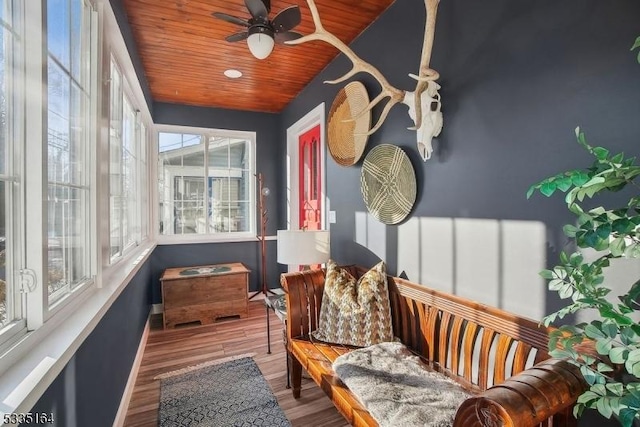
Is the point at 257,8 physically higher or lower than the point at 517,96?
higher

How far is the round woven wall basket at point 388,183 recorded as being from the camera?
6.52 ft

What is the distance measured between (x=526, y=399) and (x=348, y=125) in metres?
2.17

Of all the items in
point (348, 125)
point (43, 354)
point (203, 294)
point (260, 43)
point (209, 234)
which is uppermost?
point (260, 43)

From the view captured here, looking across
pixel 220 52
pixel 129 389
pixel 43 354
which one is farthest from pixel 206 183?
Answer: pixel 43 354

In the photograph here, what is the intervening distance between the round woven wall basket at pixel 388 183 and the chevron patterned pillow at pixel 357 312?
389 mm

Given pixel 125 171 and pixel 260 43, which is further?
pixel 125 171

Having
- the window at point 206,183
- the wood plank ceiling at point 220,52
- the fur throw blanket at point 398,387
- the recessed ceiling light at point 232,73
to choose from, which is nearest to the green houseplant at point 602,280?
the fur throw blanket at point 398,387

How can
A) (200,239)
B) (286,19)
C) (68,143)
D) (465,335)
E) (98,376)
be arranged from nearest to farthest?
(68,143) → (98,376) → (465,335) → (286,19) → (200,239)

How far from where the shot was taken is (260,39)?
1.91 metres

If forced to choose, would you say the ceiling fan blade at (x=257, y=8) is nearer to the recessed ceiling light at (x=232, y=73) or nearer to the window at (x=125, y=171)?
the window at (x=125, y=171)

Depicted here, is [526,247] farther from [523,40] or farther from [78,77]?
[78,77]

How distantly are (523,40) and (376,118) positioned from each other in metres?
1.07

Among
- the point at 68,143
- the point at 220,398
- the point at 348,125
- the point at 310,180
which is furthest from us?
the point at 310,180

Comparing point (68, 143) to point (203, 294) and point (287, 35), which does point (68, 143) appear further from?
point (203, 294)
